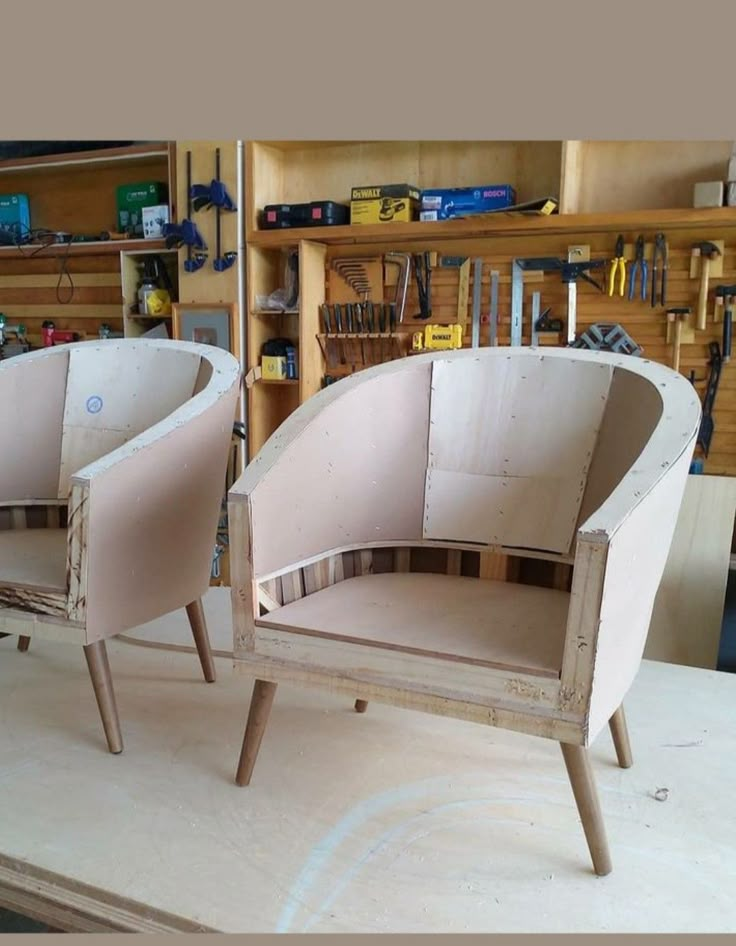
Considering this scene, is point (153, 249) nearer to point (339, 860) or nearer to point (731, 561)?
point (731, 561)

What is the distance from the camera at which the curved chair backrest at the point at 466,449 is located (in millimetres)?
1502

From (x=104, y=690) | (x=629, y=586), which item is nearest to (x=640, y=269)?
(x=629, y=586)

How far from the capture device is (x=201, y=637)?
1.85 metres

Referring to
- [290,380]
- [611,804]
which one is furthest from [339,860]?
[290,380]

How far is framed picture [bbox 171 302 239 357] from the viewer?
3.43 metres

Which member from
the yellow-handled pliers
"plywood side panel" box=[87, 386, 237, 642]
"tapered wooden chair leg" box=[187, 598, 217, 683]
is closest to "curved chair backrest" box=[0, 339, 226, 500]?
"plywood side panel" box=[87, 386, 237, 642]

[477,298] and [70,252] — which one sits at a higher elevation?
[70,252]

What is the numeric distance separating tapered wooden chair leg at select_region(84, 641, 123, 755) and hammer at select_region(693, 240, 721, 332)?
7.60 feet

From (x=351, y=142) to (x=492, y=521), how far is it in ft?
7.73

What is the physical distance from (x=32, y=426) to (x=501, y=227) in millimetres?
1758

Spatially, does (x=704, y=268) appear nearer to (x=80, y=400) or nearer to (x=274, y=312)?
(x=274, y=312)

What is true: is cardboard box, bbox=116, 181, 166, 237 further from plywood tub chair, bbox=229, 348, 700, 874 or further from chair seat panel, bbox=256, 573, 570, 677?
chair seat panel, bbox=256, 573, 570, 677

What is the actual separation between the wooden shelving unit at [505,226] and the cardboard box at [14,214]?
5.06 ft

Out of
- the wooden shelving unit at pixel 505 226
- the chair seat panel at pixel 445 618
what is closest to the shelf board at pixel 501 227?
the wooden shelving unit at pixel 505 226
